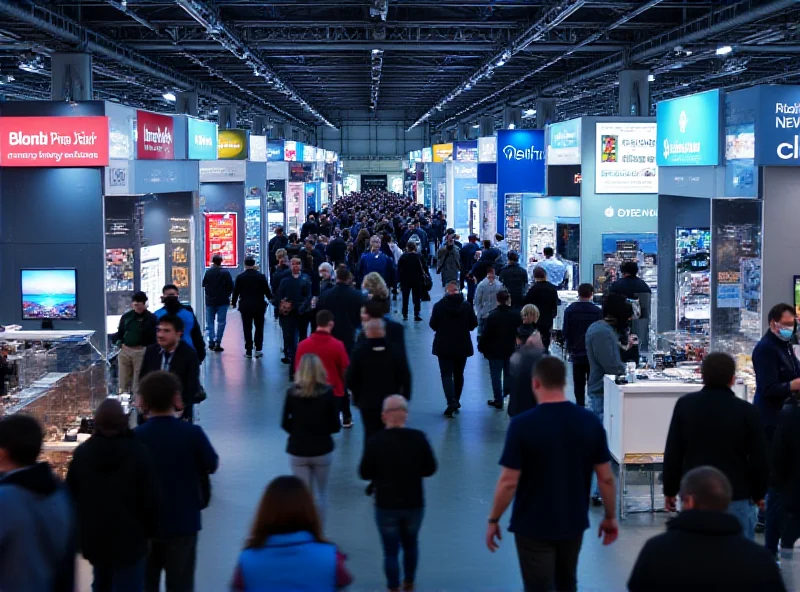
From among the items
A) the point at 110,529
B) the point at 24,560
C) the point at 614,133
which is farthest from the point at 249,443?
the point at 614,133

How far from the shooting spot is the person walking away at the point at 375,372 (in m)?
8.34

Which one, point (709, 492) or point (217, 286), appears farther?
point (217, 286)

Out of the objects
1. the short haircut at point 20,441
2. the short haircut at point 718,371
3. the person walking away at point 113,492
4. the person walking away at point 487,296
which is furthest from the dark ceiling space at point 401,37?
the short haircut at point 20,441

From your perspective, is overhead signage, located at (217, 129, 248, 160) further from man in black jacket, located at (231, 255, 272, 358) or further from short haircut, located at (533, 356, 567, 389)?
short haircut, located at (533, 356, 567, 389)

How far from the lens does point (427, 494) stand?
9039 mm

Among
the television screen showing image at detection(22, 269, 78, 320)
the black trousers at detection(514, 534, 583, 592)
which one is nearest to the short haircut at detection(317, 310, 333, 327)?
the black trousers at detection(514, 534, 583, 592)

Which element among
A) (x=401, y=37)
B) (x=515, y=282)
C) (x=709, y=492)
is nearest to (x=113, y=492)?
(x=709, y=492)

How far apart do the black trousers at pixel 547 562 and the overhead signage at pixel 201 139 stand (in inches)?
528

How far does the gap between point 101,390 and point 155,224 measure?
7.49 m

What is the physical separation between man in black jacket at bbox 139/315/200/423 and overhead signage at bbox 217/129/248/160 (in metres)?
15.1

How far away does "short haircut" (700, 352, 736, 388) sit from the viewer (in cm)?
580

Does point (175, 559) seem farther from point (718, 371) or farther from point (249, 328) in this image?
point (249, 328)

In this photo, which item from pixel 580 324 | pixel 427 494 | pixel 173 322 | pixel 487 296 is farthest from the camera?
pixel 487 296

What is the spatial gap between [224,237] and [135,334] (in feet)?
41.7
